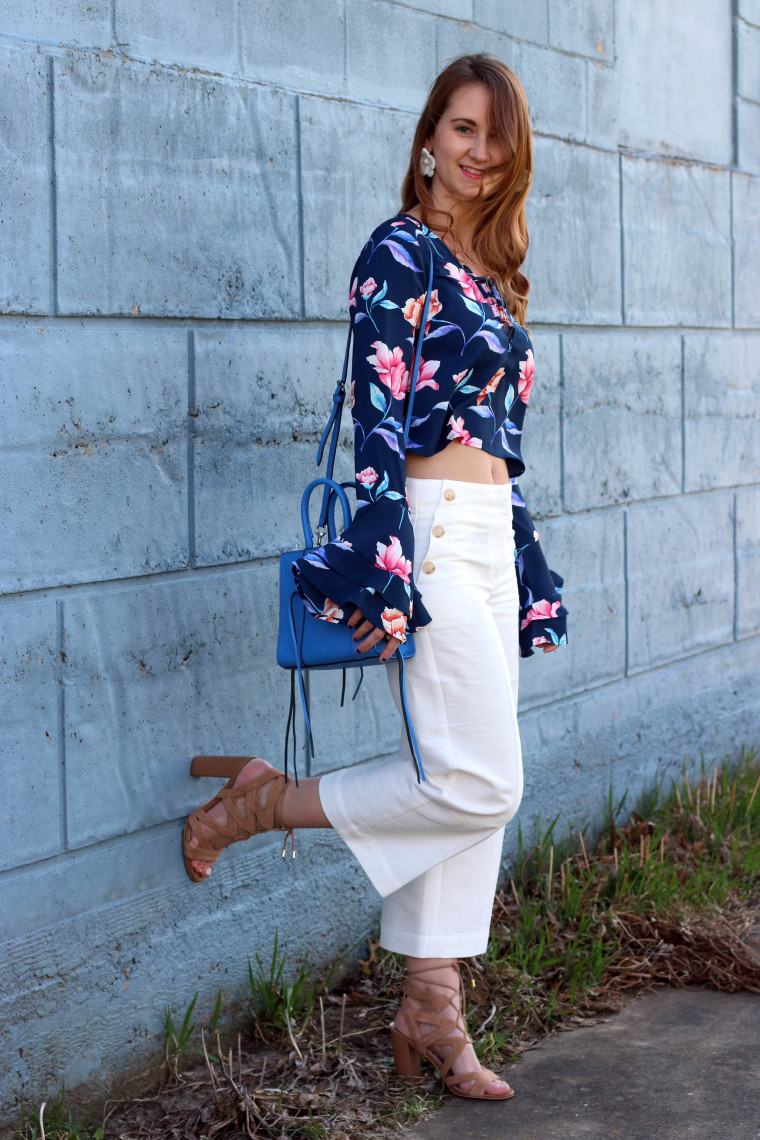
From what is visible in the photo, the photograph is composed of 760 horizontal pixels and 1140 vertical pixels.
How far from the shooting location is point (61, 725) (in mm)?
2557

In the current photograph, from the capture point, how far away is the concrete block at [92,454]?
2.46 metres

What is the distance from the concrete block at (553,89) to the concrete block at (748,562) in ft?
5.35

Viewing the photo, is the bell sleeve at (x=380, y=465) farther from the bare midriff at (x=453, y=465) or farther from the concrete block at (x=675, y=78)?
the concrete block at (x=675, y=78)

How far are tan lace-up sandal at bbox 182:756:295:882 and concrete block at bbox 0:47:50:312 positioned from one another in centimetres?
99

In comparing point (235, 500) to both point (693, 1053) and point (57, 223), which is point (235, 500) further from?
point (693, 1053)

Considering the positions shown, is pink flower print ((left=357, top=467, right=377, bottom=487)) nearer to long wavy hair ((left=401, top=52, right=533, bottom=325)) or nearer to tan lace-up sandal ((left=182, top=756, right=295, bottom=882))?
long wavy hair ((left=401, top=52, right=533, bottom=325))

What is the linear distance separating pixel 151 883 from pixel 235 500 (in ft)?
2.73

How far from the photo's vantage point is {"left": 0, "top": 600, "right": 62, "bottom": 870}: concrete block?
8.07 feet

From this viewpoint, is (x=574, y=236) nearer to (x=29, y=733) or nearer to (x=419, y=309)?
(x=419, y=309)

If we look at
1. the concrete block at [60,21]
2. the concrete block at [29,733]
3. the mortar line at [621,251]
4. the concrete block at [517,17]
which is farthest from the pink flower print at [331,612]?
the mortar line at [621,251]

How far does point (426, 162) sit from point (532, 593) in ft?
2.98

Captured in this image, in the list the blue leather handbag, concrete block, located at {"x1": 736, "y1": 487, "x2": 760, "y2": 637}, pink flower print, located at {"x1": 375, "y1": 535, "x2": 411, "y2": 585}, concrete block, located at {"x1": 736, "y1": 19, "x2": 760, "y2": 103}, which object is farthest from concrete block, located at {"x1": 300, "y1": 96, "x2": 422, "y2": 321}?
concrete block, located at {"x1": 736, "y1": 487, "x2": 760, "y2": 637}

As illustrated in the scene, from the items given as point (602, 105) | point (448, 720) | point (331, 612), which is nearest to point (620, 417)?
point (602, 105)

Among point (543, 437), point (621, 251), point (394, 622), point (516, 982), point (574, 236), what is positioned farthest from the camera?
point (621, 251)
